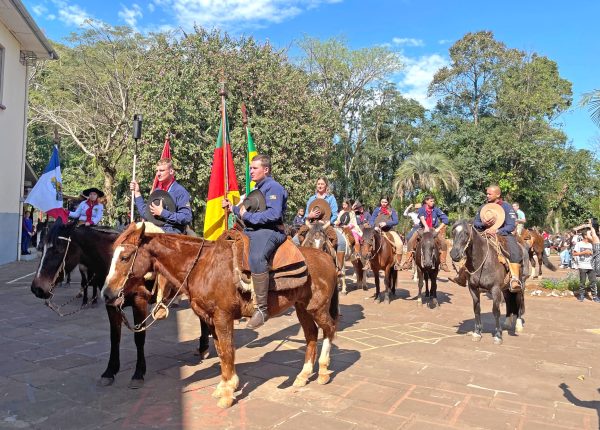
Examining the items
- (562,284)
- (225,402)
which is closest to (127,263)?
(225,402)

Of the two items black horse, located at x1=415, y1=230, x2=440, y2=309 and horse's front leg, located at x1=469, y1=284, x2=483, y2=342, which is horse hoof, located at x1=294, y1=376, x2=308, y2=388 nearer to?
horse's front leg, located at x1=469, y1=284, x2=483, y2=342

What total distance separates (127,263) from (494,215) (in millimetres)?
6504

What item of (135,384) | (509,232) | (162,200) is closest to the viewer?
(135,384)

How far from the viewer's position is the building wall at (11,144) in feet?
51.8

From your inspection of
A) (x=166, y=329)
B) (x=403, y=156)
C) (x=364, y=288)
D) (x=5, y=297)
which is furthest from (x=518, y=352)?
(x=403, y=156)

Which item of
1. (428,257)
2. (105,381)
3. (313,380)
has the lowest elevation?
(313,380)

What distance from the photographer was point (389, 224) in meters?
11.8

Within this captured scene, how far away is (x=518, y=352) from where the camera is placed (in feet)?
22.5

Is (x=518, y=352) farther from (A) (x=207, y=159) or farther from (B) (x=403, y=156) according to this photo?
(B) (x=403, y=156)

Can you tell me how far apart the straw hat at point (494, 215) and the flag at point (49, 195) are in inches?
423

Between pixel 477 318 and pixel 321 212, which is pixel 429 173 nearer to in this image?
pixel 321 212

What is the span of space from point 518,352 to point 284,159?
59.8 feet

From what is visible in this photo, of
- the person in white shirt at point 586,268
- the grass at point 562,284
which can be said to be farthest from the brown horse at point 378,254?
the grass at point 562,284

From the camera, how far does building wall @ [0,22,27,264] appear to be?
622 inches
